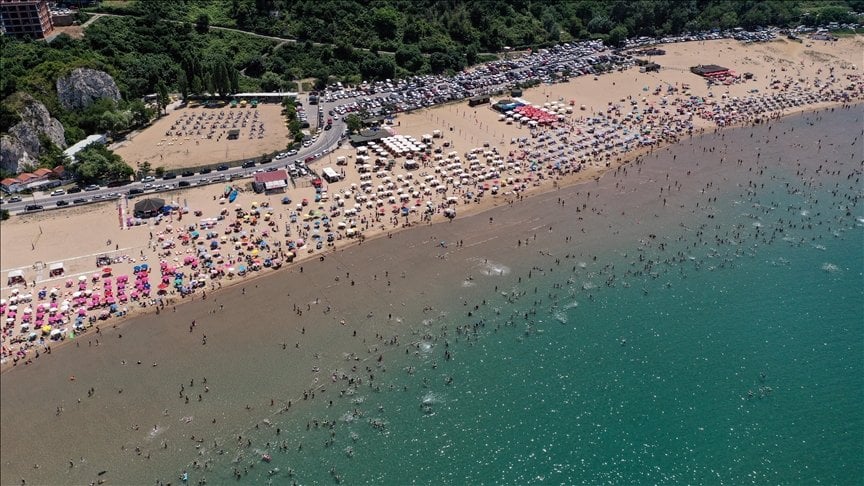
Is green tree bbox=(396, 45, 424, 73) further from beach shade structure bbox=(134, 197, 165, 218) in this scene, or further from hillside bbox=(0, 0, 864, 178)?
beach shade structure bbox=(134, 197, 165, 218)

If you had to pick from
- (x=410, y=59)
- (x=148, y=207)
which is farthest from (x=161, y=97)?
(x=410, y=59)

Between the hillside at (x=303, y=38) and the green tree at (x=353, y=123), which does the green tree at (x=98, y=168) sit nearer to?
the hillside at (x=303, y=38)

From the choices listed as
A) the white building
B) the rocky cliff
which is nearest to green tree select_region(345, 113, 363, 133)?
the white building

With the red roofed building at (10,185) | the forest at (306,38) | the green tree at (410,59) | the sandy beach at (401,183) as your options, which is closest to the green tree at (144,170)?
the sandy beach at (401,183)

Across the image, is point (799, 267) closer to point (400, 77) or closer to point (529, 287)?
point (529, 287)

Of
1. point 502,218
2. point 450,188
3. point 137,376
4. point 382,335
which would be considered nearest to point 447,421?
point 382,335

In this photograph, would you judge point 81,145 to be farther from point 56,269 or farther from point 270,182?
point 56,269
